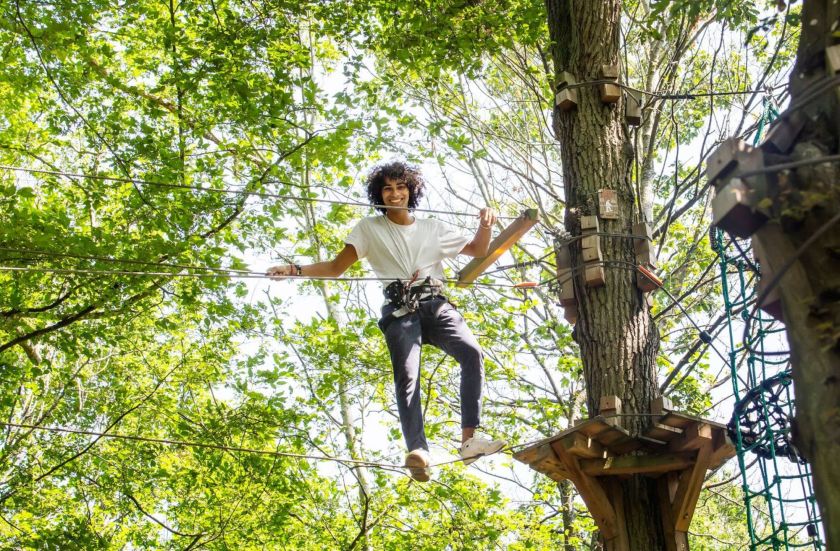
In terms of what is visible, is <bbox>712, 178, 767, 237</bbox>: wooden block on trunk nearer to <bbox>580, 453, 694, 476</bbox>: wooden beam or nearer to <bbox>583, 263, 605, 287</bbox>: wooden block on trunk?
<bbox>580, 453, 694, 476</bbox>: wooden beam

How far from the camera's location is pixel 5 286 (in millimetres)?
7730

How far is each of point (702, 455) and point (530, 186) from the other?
263 inches

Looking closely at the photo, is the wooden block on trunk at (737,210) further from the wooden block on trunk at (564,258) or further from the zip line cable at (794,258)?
the wooden block on trunk at (564,258)

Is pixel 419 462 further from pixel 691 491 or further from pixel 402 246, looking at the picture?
pixel 691 491

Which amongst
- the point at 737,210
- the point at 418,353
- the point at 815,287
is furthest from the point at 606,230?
the point at 815,287

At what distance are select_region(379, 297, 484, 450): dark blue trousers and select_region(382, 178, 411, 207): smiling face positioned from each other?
59 centimetres

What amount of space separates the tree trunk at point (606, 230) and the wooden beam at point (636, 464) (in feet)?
0.47

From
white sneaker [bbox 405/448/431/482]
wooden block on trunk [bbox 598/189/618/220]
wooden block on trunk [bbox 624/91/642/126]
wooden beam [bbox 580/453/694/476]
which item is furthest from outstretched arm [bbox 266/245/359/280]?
wooden block on trunk [bbox 624/91/642/126]

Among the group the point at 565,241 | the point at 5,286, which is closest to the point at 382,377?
the point at 5,286

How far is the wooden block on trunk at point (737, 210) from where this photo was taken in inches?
90.8

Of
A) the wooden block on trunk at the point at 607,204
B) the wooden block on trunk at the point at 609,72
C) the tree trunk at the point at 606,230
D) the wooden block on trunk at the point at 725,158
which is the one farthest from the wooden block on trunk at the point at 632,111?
the wooden block on trunk at the point at 725,158

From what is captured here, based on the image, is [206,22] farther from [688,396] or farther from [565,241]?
[688,396]

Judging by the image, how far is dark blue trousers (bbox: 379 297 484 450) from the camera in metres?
4.42

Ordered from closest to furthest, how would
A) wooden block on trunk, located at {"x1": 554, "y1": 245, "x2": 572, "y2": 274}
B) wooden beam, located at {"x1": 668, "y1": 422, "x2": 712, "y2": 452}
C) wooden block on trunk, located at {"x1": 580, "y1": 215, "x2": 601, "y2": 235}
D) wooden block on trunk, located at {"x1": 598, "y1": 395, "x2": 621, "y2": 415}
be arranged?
wooden beam, located at {"x1": 668, "y1": 422, "x2": 712, "y2": 452}, wooden block on trunk, located at {"x1": 598, "y1": 395, "x2": 621, "y2": 415}, wooden block on trunk, located at {"x1": 580, "y1": 215, "x2": 601, "y2": 235}, wooden block on trunk, located at {"x1": 554, "y1": 245, "x2": 572, "y2": 274}
